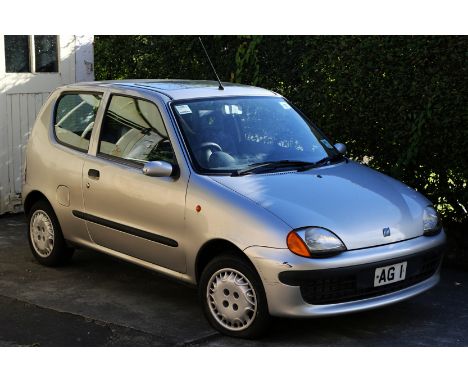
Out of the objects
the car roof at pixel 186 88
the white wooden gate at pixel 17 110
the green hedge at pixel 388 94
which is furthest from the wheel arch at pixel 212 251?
the white wooden gate at pixel 17 110

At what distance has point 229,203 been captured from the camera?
5.75 metres

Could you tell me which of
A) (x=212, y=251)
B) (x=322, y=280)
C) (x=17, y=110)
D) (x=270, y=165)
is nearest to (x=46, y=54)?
(x=17, y=110)

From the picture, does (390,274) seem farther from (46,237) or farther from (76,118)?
(46,237)

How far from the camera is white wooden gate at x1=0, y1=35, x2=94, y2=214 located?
984cm

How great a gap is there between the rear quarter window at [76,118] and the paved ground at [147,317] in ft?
3.88

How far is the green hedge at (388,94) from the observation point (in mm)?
7516

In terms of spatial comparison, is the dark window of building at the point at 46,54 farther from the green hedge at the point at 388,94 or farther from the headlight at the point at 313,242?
the headlight at the point at 313,242

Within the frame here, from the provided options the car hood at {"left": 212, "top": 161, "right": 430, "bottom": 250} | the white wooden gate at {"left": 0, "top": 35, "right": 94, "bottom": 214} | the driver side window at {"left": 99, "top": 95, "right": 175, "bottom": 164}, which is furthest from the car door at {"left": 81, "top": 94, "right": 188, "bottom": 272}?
the white wooden gate at {"left": 0, "top": 35, "right": 94, "bottom": 214}

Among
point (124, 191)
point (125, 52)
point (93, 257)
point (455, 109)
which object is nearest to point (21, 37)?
point (125, 52)

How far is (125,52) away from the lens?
10.4 metres

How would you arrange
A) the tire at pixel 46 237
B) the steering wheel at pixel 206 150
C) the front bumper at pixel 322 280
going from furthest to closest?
the tire at pixel 46 237
the steering wheel at pixel 206 150
the front bumper at pixel 322 280

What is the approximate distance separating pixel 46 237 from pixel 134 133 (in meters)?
1.57

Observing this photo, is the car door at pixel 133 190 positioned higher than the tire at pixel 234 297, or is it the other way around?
the car door at pixel 133 190

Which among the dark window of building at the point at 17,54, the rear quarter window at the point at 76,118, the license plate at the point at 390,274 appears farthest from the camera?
the dark window of building at the point at 17,54
